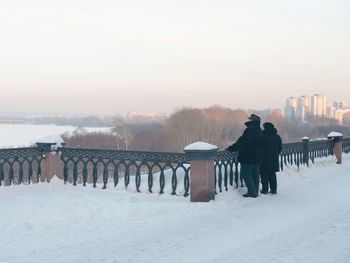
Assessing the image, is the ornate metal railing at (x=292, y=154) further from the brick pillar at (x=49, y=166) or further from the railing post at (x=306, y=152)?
the brick pillar at (x=49, y=166)

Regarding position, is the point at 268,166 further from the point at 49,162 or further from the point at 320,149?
the point at 320,149

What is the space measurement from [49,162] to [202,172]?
4.03 meters

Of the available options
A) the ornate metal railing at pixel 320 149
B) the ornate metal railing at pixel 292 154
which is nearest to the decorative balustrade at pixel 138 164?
the ornate metal railing at pixel 292 154

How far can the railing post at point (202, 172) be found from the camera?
9.84 meters

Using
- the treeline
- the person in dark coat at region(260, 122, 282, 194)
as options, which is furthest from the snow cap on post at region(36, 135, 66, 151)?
the treeline

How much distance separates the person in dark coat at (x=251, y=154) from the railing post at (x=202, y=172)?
3.63ft

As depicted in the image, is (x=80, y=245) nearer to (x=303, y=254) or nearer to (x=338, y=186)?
(x=303, y=254)

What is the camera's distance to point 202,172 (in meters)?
9.94

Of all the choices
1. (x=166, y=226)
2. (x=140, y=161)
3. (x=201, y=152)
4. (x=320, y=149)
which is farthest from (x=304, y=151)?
(x=166, y=226)

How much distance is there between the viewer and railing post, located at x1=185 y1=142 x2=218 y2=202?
9.84m

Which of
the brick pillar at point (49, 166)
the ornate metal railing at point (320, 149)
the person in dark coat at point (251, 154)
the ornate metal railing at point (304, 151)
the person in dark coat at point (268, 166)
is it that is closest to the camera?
the person in dark coat at point (251, 154)

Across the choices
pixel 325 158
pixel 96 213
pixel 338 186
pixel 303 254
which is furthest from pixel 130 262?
pixel 325 158

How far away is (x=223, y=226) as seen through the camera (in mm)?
7992

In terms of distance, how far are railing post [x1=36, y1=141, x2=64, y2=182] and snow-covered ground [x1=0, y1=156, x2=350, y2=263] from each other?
0.80 ft
